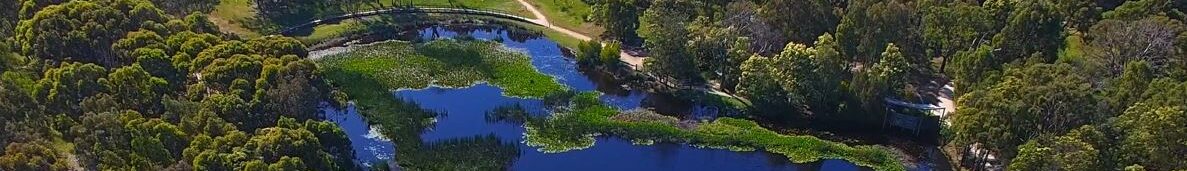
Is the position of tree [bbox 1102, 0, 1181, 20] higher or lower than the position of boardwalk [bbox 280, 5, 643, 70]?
higher

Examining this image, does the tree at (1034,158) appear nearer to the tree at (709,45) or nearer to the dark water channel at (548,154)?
the dark water channel at (548,154)

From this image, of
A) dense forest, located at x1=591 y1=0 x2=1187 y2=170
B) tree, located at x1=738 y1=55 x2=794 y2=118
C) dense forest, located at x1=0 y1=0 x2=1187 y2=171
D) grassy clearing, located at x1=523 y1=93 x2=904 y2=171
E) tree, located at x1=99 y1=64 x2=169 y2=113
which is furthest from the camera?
tree, located at x1=738 y1=55 x2=794 y2=118

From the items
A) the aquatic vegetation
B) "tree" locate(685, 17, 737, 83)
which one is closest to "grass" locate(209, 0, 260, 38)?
the aquatic vegetation

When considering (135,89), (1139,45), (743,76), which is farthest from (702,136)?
(135,89)

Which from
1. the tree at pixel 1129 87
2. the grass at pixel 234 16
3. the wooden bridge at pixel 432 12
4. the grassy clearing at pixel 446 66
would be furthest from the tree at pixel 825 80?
the grass at pixel 234 16

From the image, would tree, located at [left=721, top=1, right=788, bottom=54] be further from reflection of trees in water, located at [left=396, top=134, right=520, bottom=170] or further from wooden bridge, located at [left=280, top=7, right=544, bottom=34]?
wooden bridge, located at [left=280, top=7, right=544, bottom=34]

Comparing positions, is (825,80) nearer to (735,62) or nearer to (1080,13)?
(735,62)

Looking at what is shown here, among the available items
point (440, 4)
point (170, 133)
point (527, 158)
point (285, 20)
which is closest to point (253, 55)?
point (170, 133)

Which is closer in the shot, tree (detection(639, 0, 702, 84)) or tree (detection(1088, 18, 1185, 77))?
tree (detection(1088, 18, 1185, 77))
